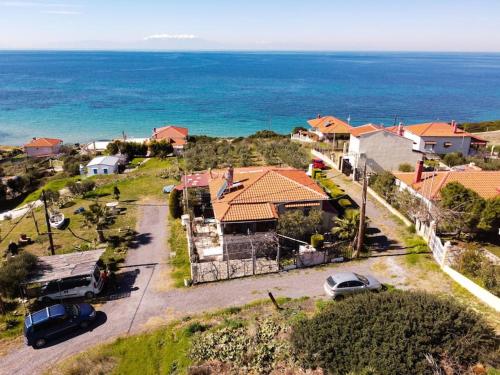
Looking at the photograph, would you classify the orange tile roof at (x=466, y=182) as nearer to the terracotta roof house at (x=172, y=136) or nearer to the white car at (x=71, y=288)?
the white car at (x=71, y=288)

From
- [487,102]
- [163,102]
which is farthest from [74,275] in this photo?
[487,102]

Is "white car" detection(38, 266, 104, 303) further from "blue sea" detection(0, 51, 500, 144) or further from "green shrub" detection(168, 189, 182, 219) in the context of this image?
"blue sea" detection(0, 51, 500, 144)

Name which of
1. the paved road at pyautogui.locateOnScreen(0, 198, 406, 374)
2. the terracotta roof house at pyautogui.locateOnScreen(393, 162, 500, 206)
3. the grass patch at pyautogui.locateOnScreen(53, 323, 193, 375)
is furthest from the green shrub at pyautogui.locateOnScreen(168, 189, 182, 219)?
the terracotta roof house at pyautogui.locateOnScreen(393, 162, 500, 206)

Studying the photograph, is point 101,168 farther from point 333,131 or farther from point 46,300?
point 333,131

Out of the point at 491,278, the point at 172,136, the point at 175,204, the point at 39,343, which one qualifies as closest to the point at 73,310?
the point at 39,343

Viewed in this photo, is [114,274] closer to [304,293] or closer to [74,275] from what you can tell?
[74,275]

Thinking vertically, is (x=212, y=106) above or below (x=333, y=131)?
below
